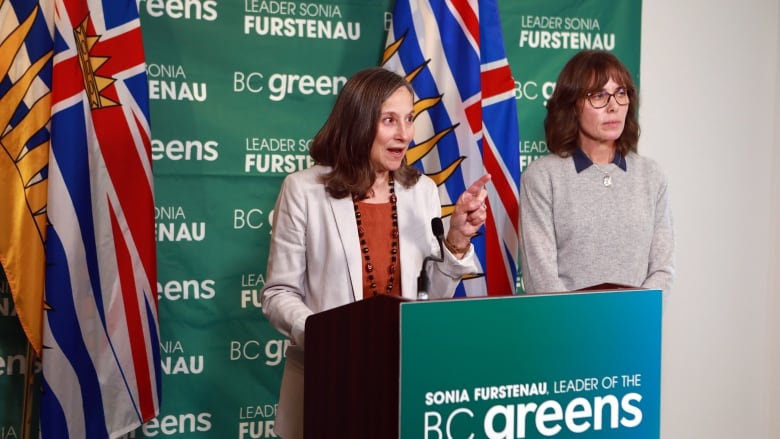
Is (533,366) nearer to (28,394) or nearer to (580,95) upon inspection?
(580,95)

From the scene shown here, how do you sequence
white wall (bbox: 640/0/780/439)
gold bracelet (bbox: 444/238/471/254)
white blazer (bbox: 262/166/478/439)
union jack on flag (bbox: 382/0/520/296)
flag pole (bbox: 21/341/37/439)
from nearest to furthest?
gold bracelet (bbox: 444/238/471/254), white blazer (bbox: 262/166/478/439), flag pole (bbox: 21/341/37/439), union jack on flag (bbox: 382/0/520/296), white wall (bbox: 640/0/780/439)

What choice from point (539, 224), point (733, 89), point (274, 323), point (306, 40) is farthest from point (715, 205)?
point (274, 323)

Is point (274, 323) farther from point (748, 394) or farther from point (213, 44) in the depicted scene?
point (748, 394)

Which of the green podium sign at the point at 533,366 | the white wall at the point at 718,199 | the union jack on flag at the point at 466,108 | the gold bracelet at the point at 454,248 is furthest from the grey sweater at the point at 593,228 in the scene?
the white wall at the point at 718,199

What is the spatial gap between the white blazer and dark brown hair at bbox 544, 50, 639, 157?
76cm

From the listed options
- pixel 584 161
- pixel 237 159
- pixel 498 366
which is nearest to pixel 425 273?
pixel 498 366

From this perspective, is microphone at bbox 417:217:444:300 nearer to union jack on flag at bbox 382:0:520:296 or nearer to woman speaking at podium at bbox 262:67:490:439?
woman speaking at podium at bbox 262:67:490:439

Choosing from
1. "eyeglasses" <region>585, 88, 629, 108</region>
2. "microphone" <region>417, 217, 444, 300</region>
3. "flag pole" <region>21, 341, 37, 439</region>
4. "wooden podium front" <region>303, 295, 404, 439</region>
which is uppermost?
"eyeglasses" <region>585, 88, 629, 108</region>

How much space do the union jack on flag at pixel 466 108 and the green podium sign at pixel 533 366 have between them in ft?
5.30

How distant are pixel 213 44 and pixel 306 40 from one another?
36 centimetres

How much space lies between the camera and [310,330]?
153cm

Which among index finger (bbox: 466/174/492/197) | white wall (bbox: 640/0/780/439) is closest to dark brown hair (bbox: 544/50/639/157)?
index finger (bbox: 466/174/492/197)

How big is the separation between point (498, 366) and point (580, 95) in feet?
4.81

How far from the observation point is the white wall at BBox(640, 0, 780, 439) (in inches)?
147
